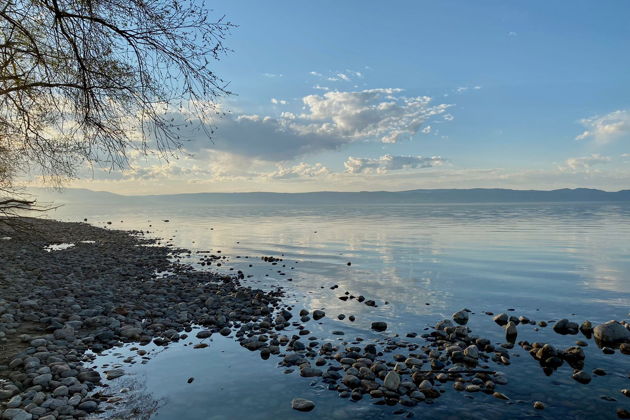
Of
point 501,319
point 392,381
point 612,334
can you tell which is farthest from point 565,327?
point 392,381

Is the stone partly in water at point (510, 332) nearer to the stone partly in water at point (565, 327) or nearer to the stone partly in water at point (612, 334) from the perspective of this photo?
the stone partly in water at point (565, 327)

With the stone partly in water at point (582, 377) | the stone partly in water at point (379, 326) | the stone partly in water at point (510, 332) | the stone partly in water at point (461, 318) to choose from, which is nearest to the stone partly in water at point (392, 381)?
the stone partly in water at point (379, 326)

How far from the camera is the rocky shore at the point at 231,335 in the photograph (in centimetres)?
879

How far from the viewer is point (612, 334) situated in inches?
496

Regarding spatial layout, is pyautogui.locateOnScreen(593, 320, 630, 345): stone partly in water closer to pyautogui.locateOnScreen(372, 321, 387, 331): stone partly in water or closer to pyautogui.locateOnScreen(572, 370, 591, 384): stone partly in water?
pyautogui.locateOnScreen(572, 370, 591, 384): stone partly in water

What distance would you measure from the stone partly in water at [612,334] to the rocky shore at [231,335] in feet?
0.09

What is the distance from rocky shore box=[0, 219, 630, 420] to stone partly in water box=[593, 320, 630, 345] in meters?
0.03

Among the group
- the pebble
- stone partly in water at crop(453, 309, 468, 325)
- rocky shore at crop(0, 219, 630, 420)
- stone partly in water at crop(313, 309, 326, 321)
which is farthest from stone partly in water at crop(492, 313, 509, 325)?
the pebble

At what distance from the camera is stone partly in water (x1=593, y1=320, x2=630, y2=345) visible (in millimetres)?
12454

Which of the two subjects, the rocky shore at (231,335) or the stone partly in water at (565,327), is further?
the stone partly in water at (565,327)

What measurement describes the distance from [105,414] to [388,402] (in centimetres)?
588

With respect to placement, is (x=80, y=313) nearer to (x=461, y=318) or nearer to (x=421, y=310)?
(x=421, y=310)

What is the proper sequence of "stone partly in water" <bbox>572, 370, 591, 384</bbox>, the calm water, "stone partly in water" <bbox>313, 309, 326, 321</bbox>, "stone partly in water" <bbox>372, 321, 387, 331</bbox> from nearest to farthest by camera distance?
the calm water → "stone partly in water" <bbox>572, 370, 591, 384</bbox> → "stone partly in water" <bbox>372, 321, 387, 331</bbox> → "stone partly in water" <bbox>313, 309, 326, 321</bbox>

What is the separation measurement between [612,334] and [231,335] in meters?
12.2
